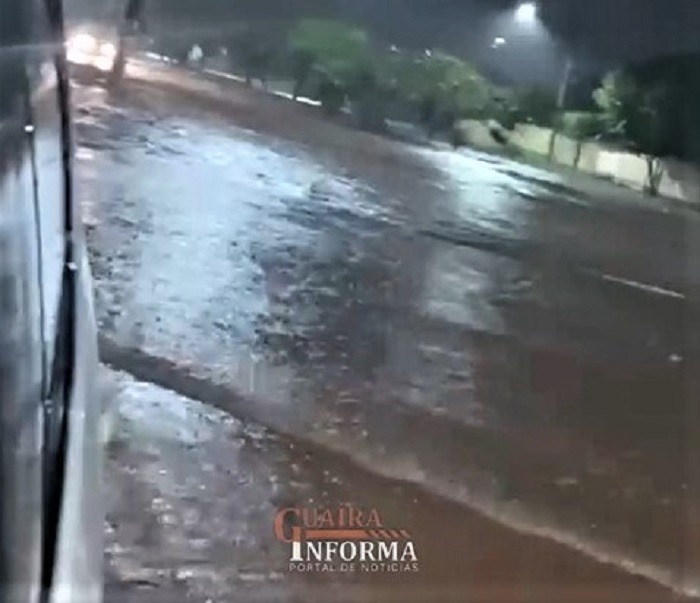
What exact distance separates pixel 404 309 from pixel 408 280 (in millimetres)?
28

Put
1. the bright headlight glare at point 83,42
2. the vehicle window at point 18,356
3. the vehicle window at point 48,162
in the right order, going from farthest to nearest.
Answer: the bright headlight glare at point 83,42, the vehicle window at point 48,162, the vehicle window at point 18,356

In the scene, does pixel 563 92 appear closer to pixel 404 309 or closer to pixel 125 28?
pixel 404 309

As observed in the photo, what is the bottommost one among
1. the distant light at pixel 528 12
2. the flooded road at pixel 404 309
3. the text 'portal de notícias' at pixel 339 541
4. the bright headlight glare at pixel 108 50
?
the text 'portal de notícias' at pixel 339 541

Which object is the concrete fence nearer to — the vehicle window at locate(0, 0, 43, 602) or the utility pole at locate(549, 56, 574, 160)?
the utility pole at locate(549, 56, 574, 160)

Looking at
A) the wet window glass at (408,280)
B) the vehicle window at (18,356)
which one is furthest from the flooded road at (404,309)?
the vehicle window at (18,356)

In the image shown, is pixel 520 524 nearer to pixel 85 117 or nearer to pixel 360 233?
pixel 360 233

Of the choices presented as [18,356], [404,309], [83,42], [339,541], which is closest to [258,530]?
[339,541]

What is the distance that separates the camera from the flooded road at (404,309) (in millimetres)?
1075

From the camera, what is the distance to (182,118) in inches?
42.5

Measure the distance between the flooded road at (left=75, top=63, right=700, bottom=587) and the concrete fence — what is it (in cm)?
2

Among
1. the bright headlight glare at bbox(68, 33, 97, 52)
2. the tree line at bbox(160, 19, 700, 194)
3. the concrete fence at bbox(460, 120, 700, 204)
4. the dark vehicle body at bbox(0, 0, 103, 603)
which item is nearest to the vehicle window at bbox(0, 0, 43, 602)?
the dark vehicle body at bbox(0, 0, 103, 603)

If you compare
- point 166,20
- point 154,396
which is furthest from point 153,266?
point 166,20

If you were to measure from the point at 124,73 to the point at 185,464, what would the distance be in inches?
14.2

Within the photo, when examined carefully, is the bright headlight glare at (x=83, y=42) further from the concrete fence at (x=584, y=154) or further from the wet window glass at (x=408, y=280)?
the concrete fence at (x=584, y=154)
